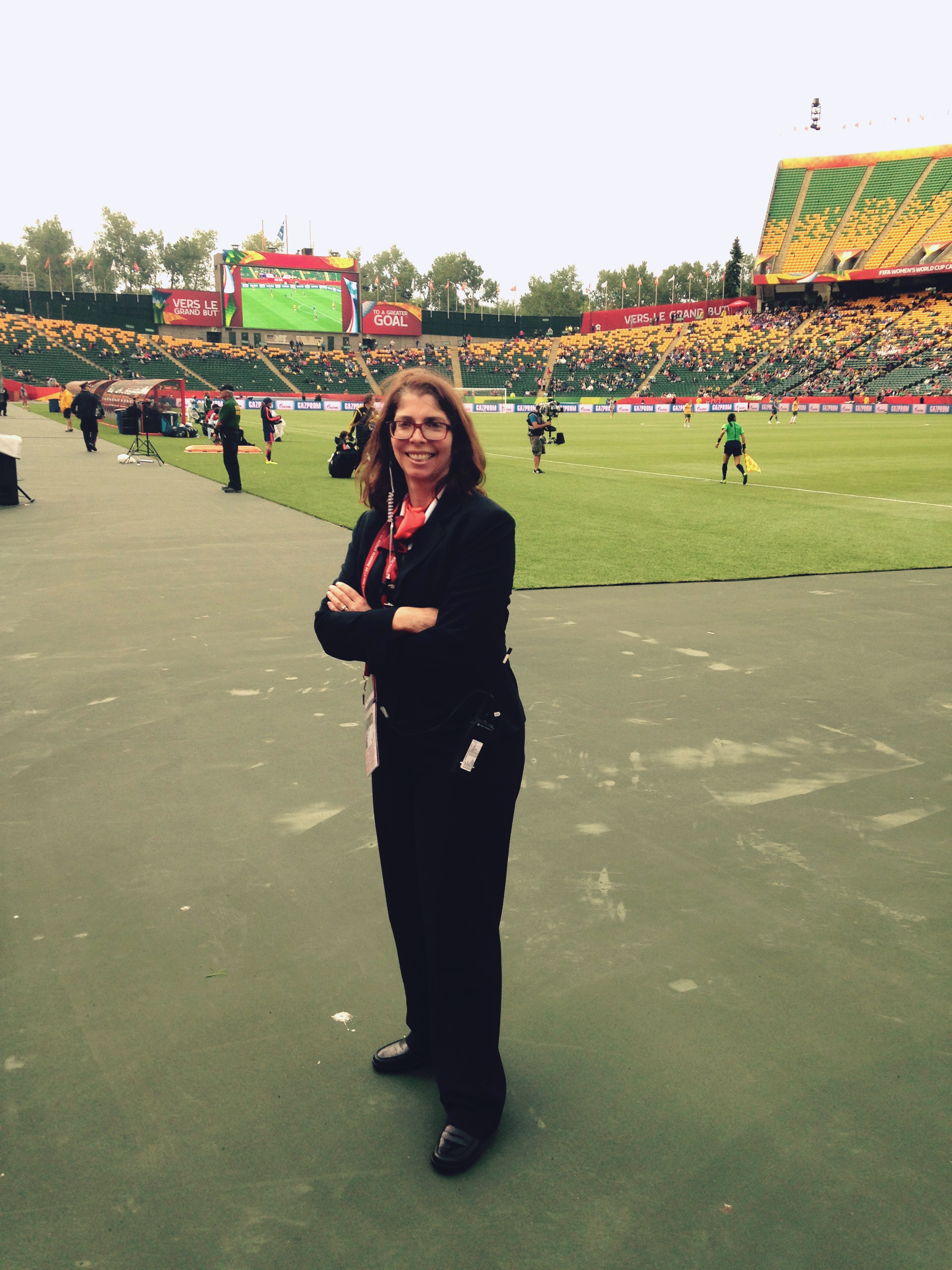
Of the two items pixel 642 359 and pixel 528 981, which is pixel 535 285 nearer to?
pixel 642 359

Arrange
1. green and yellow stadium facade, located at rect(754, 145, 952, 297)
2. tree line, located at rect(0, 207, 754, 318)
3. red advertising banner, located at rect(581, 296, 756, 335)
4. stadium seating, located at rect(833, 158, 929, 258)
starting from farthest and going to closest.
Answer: tree line, located at rect(0, 207, 754, 318)
red advertising banner, located at rect(581, 296, 756, 335)
stadium seating, located at rect(833, 158, 929, 258)
green and yellow stadium facade, located at rect(754, 145, 952, 297)

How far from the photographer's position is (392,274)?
162m

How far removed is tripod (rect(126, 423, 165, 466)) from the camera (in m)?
26.3

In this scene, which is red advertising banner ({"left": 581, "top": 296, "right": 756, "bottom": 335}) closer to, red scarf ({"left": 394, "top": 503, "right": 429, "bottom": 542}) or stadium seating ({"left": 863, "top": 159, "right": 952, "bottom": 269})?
stadium seating ({"left": 863, "top": 159, "right": 952, "bottom": 269})

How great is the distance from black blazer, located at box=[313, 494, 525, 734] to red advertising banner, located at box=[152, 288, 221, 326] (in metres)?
96.0

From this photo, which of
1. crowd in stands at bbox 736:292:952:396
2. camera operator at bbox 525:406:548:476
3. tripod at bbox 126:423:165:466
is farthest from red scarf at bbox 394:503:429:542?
crowd in stands at bbox 736:292:952:396

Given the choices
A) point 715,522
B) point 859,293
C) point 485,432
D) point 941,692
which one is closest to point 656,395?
point 859,293

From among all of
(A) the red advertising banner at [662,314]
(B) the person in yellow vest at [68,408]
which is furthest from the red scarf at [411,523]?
(A) the red advertising banner at [662,314]

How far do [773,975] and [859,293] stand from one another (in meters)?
94.7

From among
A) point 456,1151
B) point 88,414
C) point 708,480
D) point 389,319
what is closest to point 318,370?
point 389,319

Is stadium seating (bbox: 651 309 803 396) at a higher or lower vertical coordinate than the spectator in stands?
higher

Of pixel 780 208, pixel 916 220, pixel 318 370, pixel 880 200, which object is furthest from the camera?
pixel 780 208

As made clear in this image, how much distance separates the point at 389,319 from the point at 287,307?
14044 millimetres

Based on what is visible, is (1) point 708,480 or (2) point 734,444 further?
(1) point 708,480
